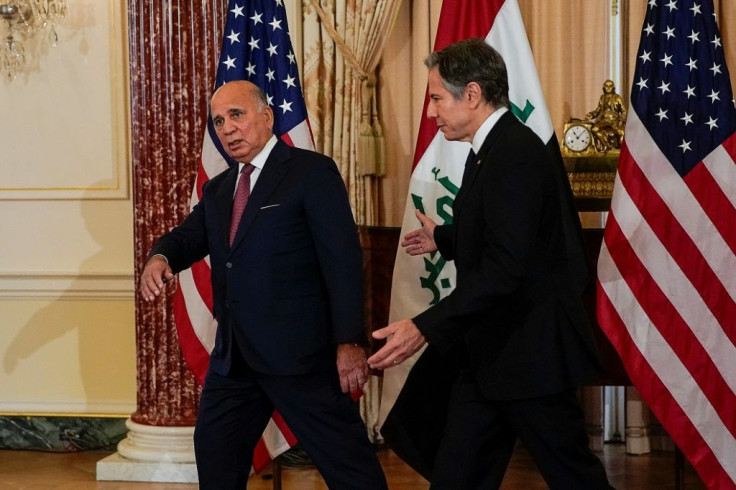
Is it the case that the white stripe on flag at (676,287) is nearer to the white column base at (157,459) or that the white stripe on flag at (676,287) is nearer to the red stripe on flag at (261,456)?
the red stripe on flag at (261,456)

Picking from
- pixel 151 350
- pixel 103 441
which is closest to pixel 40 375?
pixel 103 441

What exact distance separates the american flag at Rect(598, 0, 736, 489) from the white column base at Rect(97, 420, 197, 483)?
6.85ft

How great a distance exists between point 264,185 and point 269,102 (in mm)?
1075

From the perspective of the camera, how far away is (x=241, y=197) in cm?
351

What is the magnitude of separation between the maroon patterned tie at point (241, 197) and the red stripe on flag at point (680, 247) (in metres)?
1.48

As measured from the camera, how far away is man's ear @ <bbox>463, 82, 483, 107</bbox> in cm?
290

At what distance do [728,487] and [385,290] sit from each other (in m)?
1.58

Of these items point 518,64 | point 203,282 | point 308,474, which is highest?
point 518,64

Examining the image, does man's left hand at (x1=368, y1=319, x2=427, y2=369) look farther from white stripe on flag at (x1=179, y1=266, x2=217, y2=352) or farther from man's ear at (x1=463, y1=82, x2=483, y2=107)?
white stripe on flag at (x1=179, y1=266, x2=217, y2=352)

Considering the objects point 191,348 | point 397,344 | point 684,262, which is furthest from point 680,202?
point 191,348

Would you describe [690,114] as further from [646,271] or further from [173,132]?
[173,132]

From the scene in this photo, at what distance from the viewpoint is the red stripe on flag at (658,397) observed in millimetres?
3986

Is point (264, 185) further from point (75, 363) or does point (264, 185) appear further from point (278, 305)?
point (75, 363)

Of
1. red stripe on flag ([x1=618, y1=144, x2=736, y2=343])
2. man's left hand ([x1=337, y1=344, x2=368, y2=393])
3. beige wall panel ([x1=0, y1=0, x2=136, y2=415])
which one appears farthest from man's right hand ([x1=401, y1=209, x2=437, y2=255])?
beige wall panel ([x1=0, y1=0, x2=136, y2=415])
